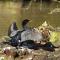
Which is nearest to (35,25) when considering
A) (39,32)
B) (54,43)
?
(39,32)

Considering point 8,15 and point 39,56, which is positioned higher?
point 8,15

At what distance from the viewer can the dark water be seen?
1.54m

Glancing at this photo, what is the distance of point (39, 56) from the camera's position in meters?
1.53

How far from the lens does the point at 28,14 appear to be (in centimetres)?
157

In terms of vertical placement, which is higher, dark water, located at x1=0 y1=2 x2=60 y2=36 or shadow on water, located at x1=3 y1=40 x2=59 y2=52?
dark water, located at x1=0 y1=2 x2=60 y2=36

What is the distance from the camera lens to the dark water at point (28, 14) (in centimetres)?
154

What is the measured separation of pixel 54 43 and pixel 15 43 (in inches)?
10.9

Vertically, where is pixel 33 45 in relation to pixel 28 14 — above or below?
below

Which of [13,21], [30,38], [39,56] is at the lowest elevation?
[39,56]

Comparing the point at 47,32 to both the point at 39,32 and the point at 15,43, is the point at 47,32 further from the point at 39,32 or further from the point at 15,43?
the point at 15,43

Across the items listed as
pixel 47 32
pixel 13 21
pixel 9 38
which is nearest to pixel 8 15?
pixel 13 21

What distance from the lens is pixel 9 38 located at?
5.04ft

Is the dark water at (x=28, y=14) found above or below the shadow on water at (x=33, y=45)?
above

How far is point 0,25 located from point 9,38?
0.11 m
